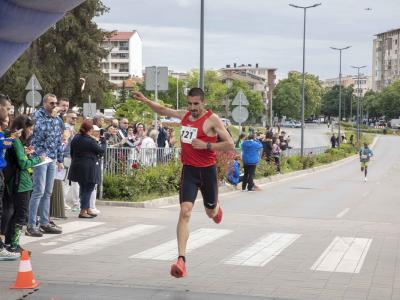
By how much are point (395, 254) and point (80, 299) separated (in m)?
5.27

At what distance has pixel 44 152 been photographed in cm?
1202

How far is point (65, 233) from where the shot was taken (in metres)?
12.4

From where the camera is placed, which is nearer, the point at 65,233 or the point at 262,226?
the point at 65,233

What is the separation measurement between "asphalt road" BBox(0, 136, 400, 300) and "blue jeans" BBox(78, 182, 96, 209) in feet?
1.19

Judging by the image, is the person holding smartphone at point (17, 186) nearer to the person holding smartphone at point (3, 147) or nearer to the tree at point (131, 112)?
the person holding smartphone at point (3, 147)

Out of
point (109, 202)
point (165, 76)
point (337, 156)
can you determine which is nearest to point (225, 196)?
point (165, 76)

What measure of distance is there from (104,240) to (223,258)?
7.55 ft

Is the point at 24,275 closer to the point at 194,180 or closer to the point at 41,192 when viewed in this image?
the point at 194,180

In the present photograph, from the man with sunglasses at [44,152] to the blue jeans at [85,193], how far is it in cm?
229

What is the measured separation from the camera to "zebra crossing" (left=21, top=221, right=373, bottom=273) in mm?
10047

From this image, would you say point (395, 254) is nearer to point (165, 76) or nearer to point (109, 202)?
point (109, 202)

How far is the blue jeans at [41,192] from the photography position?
11.7 metres

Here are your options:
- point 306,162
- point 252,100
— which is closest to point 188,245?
point 306,162

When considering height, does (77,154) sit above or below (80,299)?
above
